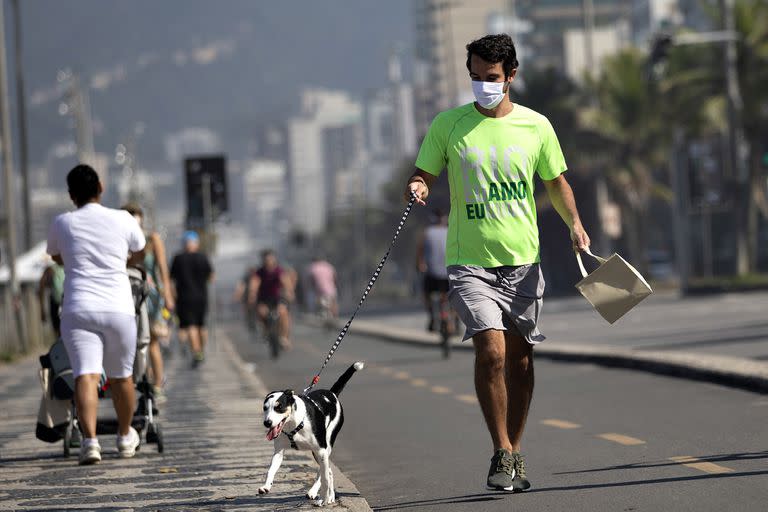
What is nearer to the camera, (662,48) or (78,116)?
(662,48)

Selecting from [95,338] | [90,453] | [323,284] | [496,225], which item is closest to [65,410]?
[90,453]

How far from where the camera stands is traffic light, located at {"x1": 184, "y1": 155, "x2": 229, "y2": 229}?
35.5m

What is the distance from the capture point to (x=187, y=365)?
953 inches

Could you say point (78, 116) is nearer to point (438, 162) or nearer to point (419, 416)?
point (419, 416)

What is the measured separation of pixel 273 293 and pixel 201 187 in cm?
1007

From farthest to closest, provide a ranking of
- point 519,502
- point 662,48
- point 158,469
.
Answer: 1. point 662,48
2. point 158,469
3. point 519,502

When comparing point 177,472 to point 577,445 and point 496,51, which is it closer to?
point 577,445

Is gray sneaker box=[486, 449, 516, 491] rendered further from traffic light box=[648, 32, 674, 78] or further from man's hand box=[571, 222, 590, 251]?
traffic light box=[648, 32, 674, 78]

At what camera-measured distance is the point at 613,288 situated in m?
8.19

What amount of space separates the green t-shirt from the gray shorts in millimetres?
57

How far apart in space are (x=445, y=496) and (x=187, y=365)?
53.3 ft

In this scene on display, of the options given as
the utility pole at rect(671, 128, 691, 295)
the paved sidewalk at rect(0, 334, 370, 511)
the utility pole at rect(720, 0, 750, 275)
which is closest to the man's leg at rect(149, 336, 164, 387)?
the paved sidewalk at rect(0, 334, 370, 511)

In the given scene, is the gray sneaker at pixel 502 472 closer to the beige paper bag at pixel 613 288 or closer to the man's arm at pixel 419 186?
the beige paper bag at pixel 613 288

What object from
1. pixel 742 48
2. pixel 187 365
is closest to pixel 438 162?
pixel 187 365
